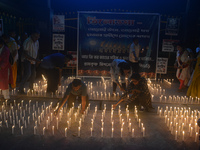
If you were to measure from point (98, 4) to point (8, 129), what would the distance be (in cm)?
855

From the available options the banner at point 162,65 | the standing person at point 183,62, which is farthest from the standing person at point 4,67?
the banner at point 162,65

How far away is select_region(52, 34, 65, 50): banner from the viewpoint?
10.1m

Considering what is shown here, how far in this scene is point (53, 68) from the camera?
689cm

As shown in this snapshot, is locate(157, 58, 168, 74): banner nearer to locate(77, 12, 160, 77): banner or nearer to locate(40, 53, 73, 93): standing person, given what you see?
locate(77, 12, 160, 77): banner

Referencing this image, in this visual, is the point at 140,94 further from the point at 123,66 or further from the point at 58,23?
the point at 58,23

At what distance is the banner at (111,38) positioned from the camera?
9742 mm

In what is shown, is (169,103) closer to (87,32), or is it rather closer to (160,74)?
(160,74)

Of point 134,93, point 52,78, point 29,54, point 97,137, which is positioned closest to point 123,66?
point 134,93

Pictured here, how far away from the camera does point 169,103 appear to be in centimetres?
667

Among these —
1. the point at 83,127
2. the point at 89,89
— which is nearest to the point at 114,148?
the point at 83,127

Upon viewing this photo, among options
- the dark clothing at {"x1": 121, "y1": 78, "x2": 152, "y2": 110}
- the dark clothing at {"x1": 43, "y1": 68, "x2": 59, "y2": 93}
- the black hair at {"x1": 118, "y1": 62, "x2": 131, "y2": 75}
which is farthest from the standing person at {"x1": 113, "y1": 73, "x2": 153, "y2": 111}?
the dark clothing at {"x1": 43, "y1": 68, "x2": 59, "y2": 93}

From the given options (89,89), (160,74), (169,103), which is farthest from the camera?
(160,74)

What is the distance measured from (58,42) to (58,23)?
815 mm

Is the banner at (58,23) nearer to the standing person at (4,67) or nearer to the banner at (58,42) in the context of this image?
the banner at (58,42)
